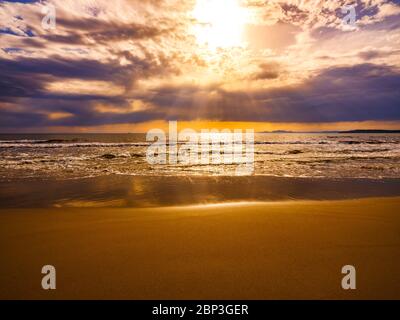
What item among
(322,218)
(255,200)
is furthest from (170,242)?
(255,200)

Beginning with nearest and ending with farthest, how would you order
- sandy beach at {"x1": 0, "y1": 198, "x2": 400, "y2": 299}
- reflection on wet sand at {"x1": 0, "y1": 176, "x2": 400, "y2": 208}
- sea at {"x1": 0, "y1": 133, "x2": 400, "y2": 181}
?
sandy beach at {"x1": 0, "y1": 198, "x2": 400, "y2": 299} < reflection on wet sand at {"x1": 0, "y1": 176, "x2": 400, "y2": 208} < sea at {"x1": 0, "y1": 133, "x2": 400, "y2": 181}

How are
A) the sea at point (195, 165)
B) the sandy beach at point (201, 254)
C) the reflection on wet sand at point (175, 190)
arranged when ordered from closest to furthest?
the sandy beach at point (201, 254) → the reflection on wet sand at point (175, 190) → the sea at point (195, 165)

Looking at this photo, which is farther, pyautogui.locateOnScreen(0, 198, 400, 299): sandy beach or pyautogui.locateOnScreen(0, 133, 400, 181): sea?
pyautogui.locateOnScreen(0, 133, 400, 181): sea

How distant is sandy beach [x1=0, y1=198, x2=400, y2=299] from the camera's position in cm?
321

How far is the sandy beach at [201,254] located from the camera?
321 centimetres

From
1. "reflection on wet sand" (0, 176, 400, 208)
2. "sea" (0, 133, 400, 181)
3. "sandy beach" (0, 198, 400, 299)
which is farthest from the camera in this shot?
"sea" (0, 133, 400, 181)

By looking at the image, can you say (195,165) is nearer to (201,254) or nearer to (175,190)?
(175,190)

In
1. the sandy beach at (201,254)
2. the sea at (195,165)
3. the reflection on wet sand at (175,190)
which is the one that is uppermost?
the sea at (195,165)

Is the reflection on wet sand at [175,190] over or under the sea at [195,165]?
under

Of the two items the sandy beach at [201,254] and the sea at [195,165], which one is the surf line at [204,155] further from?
the sandy beach at [201,254]

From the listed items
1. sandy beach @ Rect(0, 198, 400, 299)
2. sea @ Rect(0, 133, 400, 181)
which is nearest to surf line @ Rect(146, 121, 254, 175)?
sea @ Rect(0, 133, 400, 181)

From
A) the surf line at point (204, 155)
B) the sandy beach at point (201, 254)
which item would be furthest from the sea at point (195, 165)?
the sandy beach at point (201, 254)

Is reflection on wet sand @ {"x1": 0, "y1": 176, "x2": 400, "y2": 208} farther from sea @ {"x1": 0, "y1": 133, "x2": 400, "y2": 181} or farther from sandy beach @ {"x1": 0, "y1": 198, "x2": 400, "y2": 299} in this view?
sandy beach @ {"x1": 0, "y1": 198, "x2": 400, "y2": 299}
